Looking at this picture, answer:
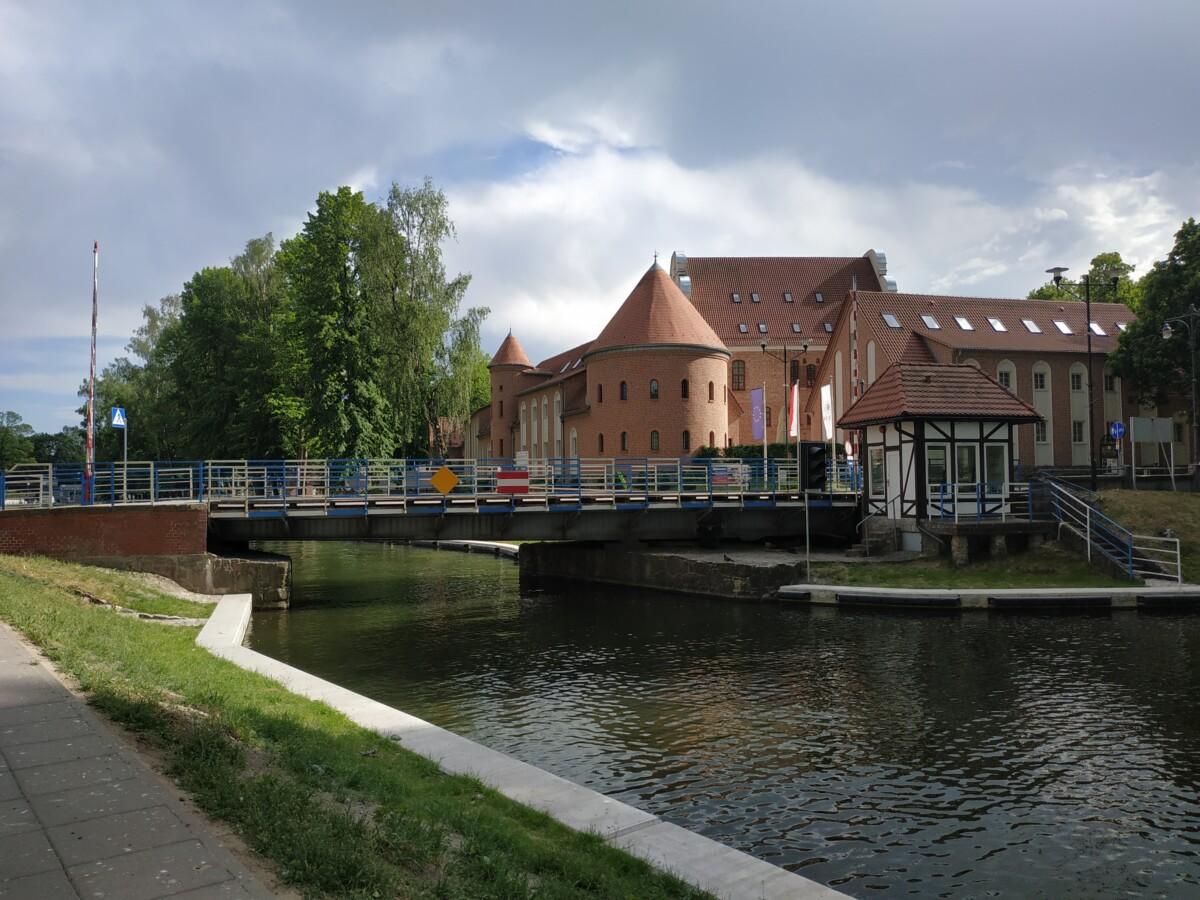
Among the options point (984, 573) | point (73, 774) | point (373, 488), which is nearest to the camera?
point (73, 774)

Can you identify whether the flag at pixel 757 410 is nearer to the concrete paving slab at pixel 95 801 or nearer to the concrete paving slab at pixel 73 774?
the concrete paving slab at pixel 73 774


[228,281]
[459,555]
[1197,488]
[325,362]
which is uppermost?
[228,281]

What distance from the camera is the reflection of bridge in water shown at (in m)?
24.4

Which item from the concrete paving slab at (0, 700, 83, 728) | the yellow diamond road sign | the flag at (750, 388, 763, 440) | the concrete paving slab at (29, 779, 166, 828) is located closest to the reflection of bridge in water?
the yellow diamond road sign

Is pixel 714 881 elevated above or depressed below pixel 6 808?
below

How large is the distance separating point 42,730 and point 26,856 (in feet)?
8.62

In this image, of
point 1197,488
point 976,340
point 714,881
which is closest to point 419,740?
point 714,881

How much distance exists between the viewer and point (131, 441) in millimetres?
67938

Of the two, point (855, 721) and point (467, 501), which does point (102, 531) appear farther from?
point (855, 721)

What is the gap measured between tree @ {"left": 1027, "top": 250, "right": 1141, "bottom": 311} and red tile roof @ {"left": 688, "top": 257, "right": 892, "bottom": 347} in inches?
513

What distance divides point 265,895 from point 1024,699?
39.3ft

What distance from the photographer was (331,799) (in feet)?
22.0

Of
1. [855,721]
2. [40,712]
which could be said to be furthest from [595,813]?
[855,721]

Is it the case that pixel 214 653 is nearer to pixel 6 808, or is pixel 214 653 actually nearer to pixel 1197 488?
pixel 6 808
